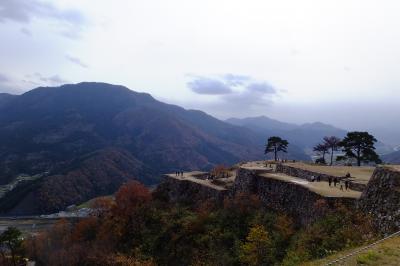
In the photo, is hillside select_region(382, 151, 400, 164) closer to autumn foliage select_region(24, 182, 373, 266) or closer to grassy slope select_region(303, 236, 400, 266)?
autumn foliage select_region(24, 182, 373, 266)

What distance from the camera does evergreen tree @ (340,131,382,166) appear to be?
44406 millimetres

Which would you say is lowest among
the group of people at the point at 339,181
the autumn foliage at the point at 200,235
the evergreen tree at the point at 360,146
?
the autumn foliage at the point at 200,235

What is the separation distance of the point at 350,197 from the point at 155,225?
23.5 meters

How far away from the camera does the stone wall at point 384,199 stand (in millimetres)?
17219

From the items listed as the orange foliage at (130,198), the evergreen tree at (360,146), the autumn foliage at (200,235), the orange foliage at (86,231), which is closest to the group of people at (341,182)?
the autumn foliage at (200,235)

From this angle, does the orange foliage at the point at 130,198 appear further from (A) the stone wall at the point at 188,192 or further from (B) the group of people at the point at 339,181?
(B) the group of people at the point at 339,181

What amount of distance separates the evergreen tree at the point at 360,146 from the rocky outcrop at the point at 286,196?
15.0m

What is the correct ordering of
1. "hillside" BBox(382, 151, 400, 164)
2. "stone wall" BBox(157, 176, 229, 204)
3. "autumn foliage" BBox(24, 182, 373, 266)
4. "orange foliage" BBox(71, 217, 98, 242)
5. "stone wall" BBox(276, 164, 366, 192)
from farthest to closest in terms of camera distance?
"hillside" BBox(382, 151, 400, 164)
"orange foliage" BBox(71, 217, 98, 242)
"stone wall" BBox(157, 176, 229, 204)
"stone wall" BBox(276, 164, 366, 192)
"autumn foliage" BBox(24, 182, 373, 266)

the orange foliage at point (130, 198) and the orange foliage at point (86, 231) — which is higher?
the orange foliage at point (130, 198)

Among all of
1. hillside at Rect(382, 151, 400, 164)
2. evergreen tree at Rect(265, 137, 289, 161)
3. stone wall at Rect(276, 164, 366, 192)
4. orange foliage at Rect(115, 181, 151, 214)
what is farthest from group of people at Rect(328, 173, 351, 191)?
hillside at Rect(382, 151, 400, 164)

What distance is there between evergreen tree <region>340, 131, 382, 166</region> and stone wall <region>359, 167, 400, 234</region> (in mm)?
25592

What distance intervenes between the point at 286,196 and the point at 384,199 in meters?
11.9

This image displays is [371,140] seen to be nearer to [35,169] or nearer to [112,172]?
[112,172]

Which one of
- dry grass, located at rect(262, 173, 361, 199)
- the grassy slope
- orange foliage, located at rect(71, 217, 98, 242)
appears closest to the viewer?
the grassy slope
